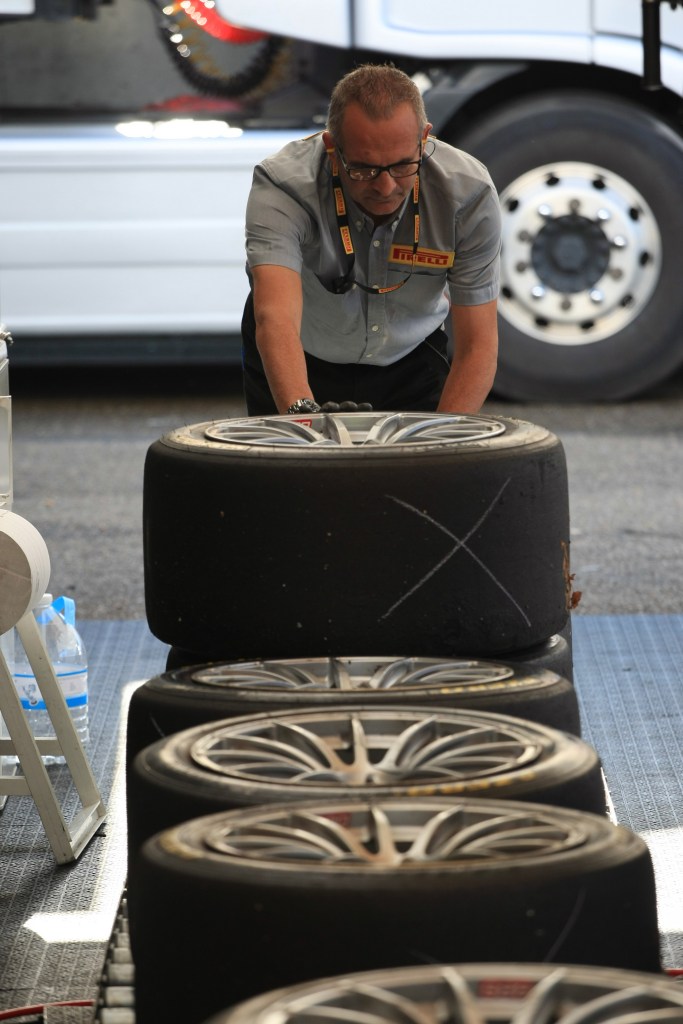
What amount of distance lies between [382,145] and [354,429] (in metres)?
0.53

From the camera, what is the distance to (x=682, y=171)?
21.9 feet

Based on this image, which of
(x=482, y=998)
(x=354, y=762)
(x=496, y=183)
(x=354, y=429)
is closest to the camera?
(x=482, y=998)

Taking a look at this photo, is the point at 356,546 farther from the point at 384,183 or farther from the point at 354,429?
the point at 384,183

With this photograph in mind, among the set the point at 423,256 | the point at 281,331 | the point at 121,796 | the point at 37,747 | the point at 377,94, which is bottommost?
the point at 121,796

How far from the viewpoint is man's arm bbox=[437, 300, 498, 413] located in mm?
3131

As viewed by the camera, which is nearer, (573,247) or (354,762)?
(354,762)

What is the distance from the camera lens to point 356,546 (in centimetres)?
210

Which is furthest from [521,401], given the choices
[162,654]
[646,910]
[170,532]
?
[646,910]

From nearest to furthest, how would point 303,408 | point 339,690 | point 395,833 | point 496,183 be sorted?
point 395,833, point 339,690, point 303,408, point 496,183

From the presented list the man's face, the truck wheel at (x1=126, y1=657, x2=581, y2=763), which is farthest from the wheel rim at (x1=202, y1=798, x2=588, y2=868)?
the man's face

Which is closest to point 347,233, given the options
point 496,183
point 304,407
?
point 304,407

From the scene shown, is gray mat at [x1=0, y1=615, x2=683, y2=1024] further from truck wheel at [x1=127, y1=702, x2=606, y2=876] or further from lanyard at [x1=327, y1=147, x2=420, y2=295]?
lanyard at [x1=327, y1=147, x2=420, y2=295]

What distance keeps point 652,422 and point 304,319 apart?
376 cm

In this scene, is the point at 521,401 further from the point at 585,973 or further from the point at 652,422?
the point at 585,973
